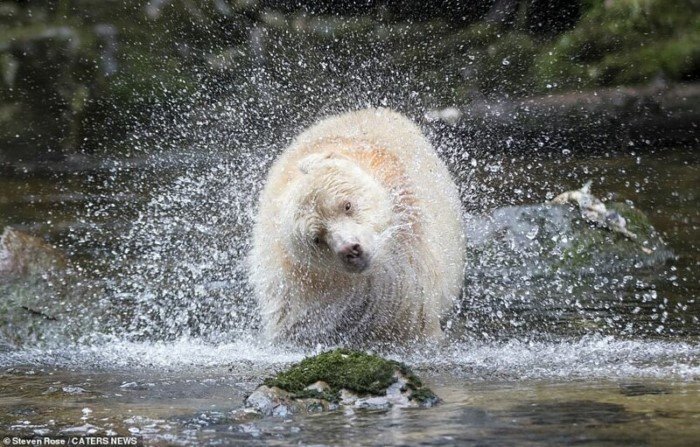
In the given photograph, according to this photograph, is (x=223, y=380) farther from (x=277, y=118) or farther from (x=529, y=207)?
(x=277, y=118)

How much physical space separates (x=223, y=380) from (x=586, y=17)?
9.41m

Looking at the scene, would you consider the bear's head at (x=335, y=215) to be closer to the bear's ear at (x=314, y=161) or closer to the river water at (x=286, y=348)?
the bear's ear at (x=314, y=161)

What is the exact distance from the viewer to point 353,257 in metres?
5.29

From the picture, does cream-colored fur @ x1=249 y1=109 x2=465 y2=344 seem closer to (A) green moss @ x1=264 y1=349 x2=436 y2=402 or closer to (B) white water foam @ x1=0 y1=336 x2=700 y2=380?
(B) white water foam @ x1=0 y1=336 x2=700 y2=380

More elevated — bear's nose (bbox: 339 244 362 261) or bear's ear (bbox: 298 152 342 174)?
bear's ear (bbox: 298 152 342 174)

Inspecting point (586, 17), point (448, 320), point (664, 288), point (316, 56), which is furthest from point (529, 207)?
point (316, 56)

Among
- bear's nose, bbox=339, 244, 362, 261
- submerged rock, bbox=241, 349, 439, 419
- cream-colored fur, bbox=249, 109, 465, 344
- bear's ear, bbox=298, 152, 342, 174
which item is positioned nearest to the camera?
submerged rock, bbox=241, 349, 439, 419

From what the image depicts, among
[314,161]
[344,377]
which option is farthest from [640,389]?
[314,161]

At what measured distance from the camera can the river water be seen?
12.0 ft

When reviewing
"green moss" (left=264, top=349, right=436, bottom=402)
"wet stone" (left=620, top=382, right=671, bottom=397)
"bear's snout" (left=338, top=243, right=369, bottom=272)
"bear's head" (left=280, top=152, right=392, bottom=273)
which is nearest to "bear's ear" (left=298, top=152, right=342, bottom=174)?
"bear's head" (left=280, top=152, right=392, bottom=273)

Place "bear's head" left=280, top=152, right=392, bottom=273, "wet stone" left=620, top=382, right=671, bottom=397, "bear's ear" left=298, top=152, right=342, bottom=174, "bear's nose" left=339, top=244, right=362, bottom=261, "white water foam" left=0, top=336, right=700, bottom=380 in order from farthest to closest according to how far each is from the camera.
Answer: "bear's ear" left=298, top=152, right=342, bottom=174 < "bear's head" left=280, top=152, right=392, bottom=273 < "bear's nose" left=339, top=244, right=362, bottom=261 < "white water foam" left=0, top=336, right=700, bottom=380 < "wet stone" left=620, top=382, right=671, bottom=397

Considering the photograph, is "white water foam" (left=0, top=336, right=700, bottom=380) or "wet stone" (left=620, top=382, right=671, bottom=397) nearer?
"wet stone" (left=620, top=382, right=671, bottom=397)

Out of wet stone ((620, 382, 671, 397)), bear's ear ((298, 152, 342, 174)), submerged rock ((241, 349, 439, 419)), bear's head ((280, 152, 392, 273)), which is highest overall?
bear's ear ((298, 152, 342, 174))

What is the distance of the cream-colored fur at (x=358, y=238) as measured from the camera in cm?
555
